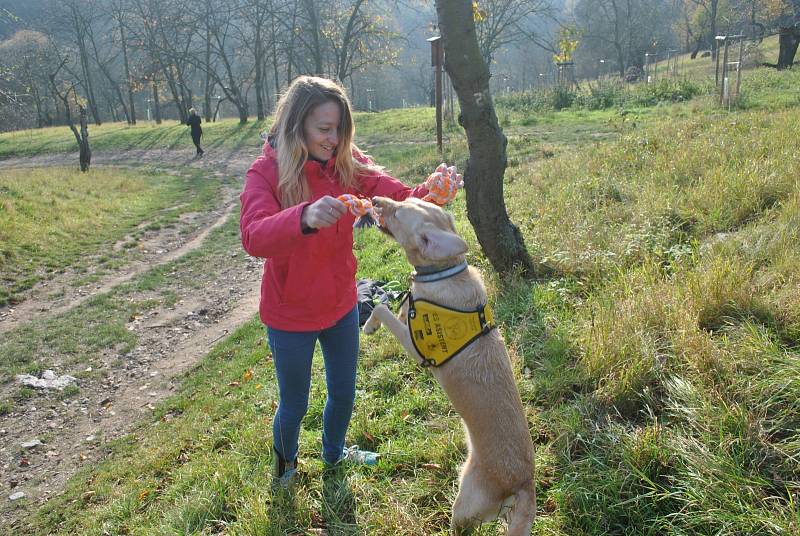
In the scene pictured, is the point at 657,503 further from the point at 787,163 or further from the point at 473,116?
the point at 787,163

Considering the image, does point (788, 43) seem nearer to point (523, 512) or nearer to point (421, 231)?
point (421, 231)

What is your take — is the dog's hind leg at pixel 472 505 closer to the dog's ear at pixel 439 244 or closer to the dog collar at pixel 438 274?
the dog collar at pixel 438 274

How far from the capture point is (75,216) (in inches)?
528

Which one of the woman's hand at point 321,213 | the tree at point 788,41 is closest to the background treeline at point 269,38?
the tree at point 788,41

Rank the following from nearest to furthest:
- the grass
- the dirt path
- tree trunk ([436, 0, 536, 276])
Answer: the dirt path < tree trunk ([436, 0, 536, 276]) < the grass

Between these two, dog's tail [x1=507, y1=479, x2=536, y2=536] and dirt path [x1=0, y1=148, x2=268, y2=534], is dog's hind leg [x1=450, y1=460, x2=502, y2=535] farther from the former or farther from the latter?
dirt path [x1=0, y1=148, x2=268, y2=534]

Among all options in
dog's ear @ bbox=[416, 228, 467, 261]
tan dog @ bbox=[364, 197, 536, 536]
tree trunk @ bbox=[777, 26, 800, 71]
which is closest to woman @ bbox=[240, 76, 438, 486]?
tan dog @ bbox=[364, 197, 536, 536]

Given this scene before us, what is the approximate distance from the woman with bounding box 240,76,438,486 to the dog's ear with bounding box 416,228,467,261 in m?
0.47

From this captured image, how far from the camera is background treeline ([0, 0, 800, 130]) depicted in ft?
109

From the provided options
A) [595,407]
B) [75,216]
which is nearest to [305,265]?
[595,407]

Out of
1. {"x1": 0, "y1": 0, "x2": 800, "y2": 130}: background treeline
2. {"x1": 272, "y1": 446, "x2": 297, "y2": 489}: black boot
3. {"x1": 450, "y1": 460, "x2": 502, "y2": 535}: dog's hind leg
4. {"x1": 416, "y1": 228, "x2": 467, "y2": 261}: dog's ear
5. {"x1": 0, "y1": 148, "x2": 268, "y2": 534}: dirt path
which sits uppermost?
{"x1": 0, "y1": 0, "x2": 800, "y2": 130}: background treeline

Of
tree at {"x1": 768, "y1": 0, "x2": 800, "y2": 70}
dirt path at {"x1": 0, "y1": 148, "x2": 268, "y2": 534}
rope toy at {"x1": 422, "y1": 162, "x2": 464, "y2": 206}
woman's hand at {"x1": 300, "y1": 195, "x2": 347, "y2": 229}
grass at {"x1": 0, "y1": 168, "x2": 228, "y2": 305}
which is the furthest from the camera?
tree at {"x1": 768, "y1": 0, "x2": 800, "y2": 70}

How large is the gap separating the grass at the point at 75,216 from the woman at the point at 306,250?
849cm

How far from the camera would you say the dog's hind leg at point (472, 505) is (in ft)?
8.69
